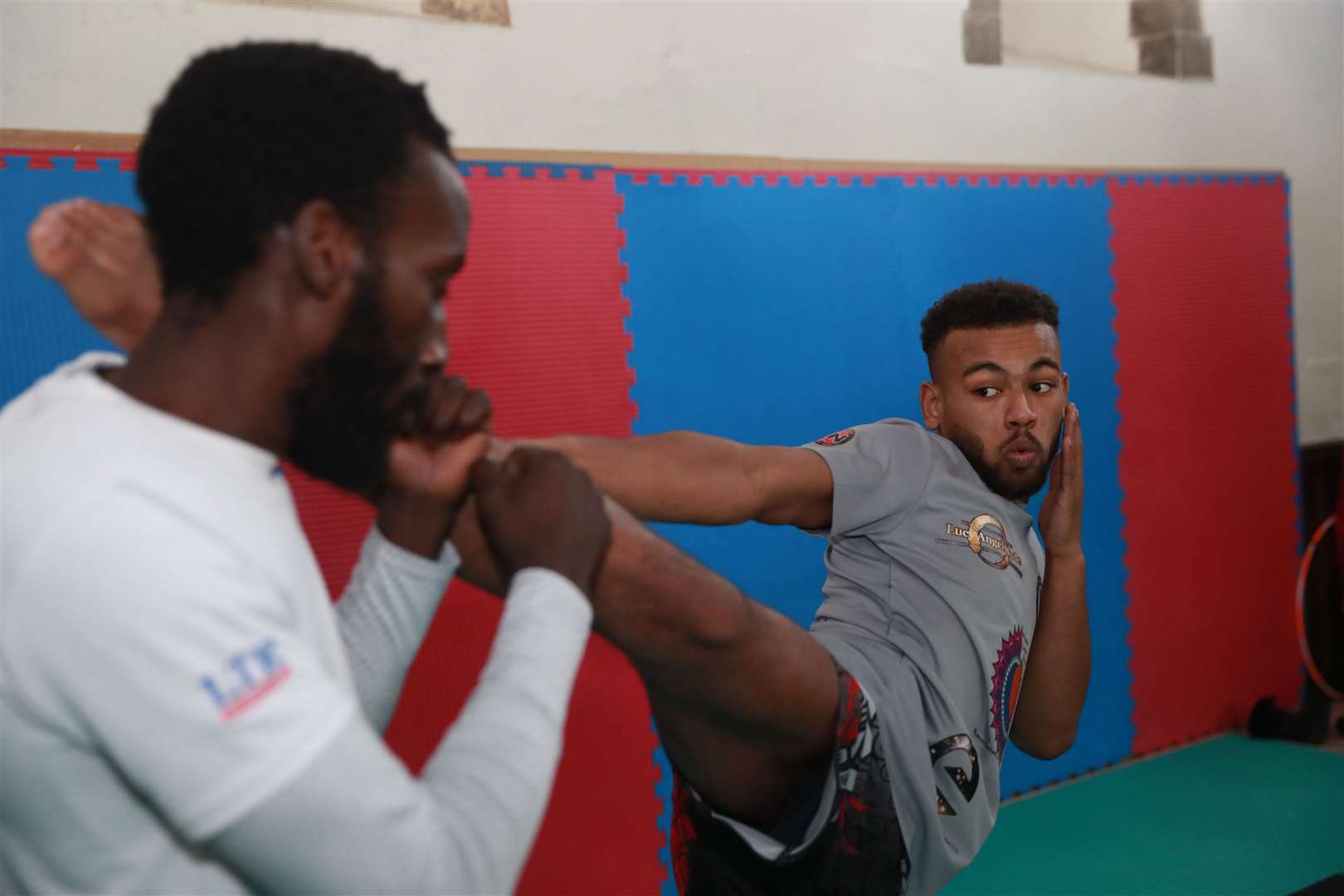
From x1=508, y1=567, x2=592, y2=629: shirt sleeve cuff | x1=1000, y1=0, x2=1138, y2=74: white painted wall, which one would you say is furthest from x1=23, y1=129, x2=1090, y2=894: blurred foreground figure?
x1=1000, y1=0, x2=1138, y2=74: white painted wall

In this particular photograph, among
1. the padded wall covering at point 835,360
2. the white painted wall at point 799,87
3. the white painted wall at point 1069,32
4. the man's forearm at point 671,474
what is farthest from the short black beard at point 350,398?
the white painted wall at point 1069,32

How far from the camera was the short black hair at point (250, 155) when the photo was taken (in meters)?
Result: 1.08

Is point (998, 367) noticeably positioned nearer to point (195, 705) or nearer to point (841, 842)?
point (841, 842)

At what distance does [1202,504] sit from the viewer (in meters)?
4.27

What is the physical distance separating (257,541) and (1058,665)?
1.83m

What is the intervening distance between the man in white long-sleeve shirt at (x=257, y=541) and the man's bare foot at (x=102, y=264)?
0.60ft

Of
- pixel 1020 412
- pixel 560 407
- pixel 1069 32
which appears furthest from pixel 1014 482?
pixel 1069 32

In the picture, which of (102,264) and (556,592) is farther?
(102,264)

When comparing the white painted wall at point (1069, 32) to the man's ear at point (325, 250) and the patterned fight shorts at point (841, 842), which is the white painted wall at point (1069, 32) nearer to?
the patterned fight shorts at point (841, 842)

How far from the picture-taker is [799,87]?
3.52m

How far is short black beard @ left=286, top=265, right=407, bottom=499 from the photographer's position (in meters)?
1.11

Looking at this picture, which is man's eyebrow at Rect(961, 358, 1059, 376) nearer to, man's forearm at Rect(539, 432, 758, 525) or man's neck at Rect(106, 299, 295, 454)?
man's forearm at Rect(539, 432, 758, 525)

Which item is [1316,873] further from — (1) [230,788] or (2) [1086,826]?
(1) [230,788]

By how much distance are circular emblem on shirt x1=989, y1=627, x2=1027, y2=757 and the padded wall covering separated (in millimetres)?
1118
